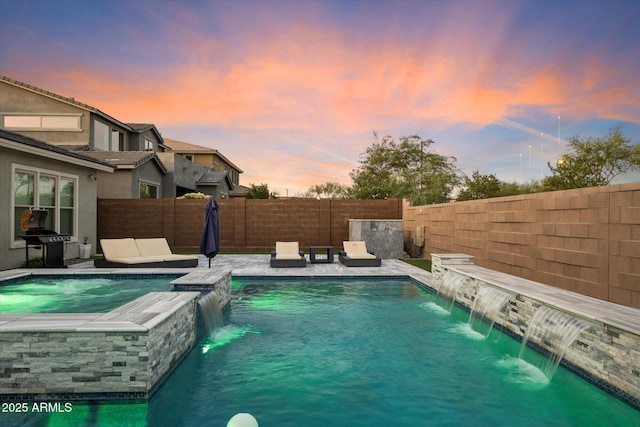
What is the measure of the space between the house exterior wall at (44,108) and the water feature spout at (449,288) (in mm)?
20632

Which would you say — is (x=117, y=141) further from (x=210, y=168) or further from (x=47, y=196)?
(x=47, y=196)

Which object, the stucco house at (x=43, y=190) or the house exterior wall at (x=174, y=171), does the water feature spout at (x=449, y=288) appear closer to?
the stucco house at (x=43, y=190)

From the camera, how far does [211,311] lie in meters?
6.19

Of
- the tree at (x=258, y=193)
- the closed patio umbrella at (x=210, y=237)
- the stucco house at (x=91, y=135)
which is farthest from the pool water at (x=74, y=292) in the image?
the tree at (x=258, y=193)

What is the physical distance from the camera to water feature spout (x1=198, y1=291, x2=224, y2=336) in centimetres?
583

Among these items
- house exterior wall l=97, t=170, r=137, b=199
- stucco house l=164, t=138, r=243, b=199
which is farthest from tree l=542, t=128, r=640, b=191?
house exterior wall l=97, t=170, r=137, b=199

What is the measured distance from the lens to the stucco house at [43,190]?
33.1 feet

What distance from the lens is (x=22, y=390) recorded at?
141 inches

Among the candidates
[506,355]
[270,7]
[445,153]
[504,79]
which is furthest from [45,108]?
[445,153]

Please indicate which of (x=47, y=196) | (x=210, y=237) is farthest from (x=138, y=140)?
(x=210, y=237)

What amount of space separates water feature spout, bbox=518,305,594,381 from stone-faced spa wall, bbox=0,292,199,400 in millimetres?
4262

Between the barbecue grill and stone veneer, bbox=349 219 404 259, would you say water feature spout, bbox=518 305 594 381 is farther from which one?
the barbecue grill

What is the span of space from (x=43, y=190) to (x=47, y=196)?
0.29 meters

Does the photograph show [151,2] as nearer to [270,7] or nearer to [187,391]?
[270,7]
